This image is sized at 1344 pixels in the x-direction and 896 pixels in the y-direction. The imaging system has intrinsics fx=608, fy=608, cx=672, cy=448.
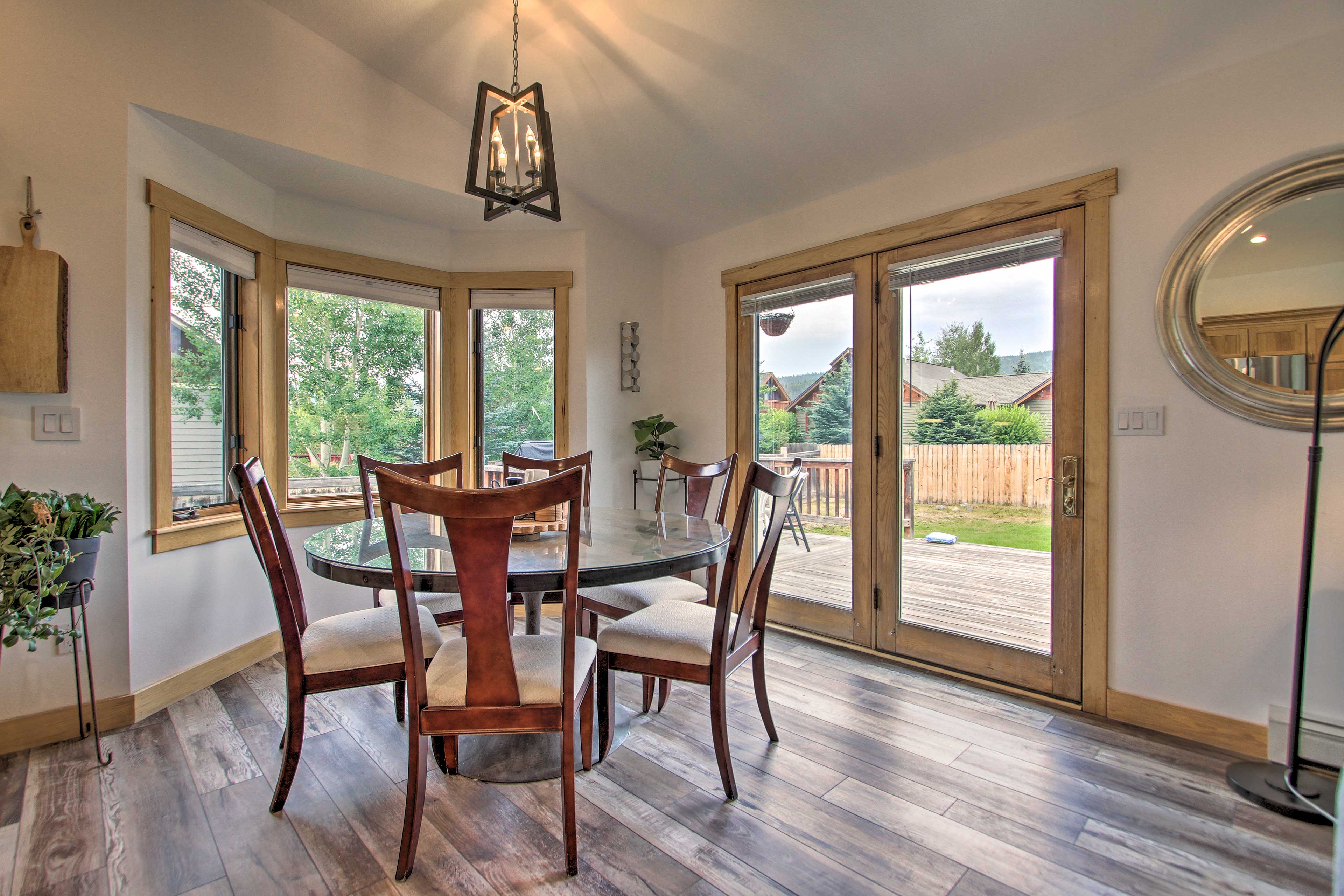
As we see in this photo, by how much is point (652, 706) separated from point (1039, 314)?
7.65 feet

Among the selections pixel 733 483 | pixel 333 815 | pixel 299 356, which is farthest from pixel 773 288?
pixel 333 815

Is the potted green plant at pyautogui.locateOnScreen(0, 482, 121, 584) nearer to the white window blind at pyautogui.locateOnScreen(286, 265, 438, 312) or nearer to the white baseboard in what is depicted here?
the white window blind at pyautogui.locateOnScreen(286, 265, 438, 312)

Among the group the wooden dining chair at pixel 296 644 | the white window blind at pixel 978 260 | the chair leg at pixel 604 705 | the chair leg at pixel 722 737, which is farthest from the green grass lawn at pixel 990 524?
the wooden dining chair at pixel 296 644

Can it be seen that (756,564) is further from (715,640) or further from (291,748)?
(291,748)

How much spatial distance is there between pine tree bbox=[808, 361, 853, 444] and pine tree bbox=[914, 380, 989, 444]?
38cm

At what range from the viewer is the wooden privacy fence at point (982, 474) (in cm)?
262

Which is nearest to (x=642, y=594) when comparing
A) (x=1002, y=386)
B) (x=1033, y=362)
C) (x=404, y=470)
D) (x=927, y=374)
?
(x=404, y=470)

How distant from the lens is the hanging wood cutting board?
2.13m

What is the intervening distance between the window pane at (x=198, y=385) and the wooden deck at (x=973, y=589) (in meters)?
3.19

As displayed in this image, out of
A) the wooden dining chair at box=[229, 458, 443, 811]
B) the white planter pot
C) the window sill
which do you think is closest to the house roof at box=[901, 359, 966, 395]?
the white planter pot

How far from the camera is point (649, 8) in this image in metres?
2.44

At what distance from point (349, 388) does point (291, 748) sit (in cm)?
234

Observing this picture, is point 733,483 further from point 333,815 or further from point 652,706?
point 333,815

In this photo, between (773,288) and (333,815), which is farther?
(773,288)
